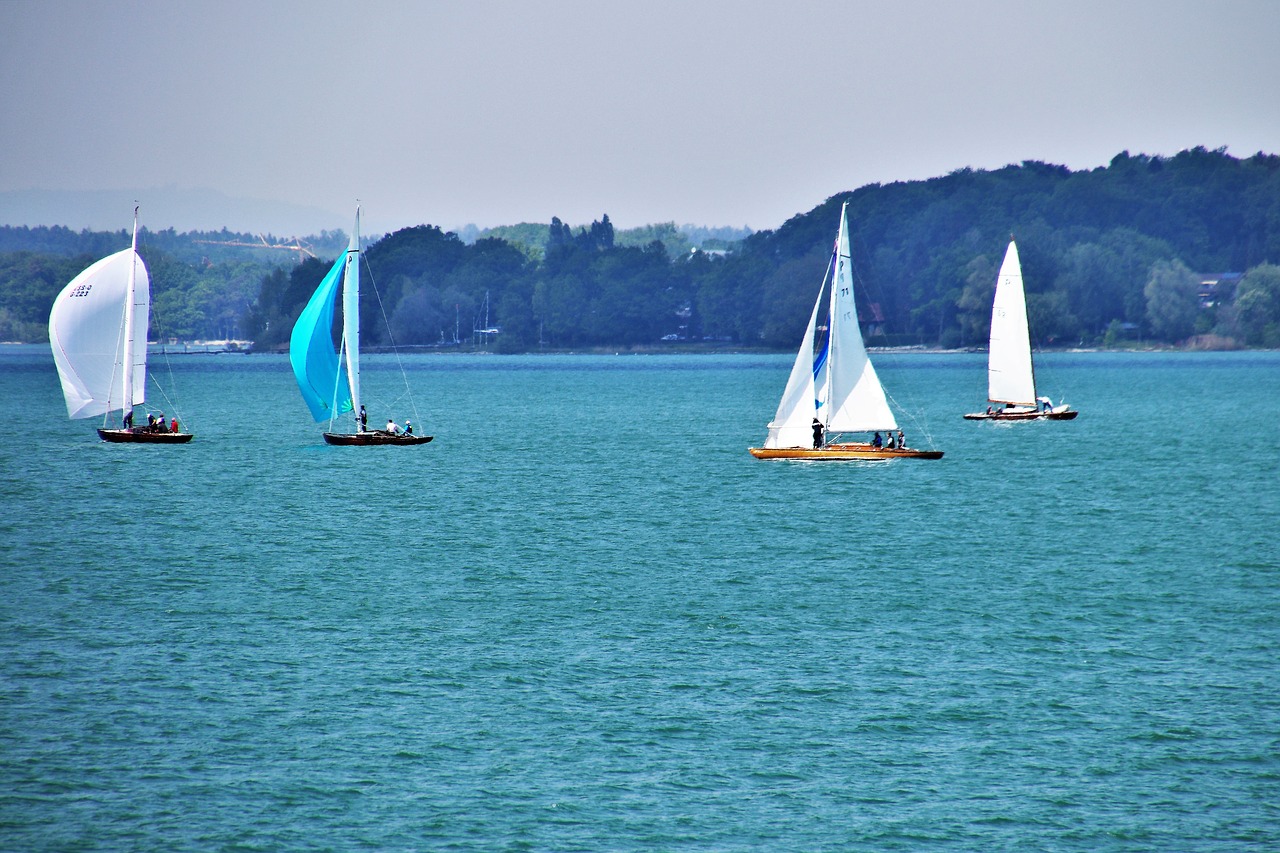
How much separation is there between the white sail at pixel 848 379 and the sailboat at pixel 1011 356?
28503mm

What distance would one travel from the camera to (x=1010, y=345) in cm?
9250

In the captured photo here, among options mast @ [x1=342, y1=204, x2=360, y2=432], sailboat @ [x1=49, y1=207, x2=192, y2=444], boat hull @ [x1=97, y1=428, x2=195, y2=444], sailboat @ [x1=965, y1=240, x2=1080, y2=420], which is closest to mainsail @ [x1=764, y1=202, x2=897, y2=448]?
mast @ [x1=342, y1=204, x2=360, y2=432]

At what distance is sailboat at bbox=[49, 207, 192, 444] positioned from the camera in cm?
7388

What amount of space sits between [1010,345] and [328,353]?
43762mm

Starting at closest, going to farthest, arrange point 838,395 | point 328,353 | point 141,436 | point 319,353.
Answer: point 838,395 < point 319,353 < point 328,353 < point 141,436

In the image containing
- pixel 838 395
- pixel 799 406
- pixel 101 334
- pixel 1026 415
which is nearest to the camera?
pixel 799 406

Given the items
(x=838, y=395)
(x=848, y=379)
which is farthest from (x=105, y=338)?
(x=848, y=379)

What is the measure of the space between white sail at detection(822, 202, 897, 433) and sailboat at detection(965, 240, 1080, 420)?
93.5 feet

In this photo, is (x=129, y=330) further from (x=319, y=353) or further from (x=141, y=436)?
(x=319, y=353)

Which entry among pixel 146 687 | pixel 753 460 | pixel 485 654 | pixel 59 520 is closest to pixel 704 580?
pixel 485 654

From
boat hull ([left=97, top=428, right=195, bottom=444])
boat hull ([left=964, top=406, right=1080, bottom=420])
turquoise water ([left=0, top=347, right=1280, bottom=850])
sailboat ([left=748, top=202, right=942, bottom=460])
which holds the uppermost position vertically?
Answer: sailboat ([left=748, top=202, right=942, bottom=460])

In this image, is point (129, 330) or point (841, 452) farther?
point (129, 330)

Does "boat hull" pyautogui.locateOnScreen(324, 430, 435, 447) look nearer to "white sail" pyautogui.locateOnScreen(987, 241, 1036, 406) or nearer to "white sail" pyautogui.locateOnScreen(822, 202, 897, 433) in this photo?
"white sail" pyautogui.locateOnScreen(822, 202, 897, 433)

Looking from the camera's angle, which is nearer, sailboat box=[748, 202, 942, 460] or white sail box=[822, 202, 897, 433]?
sailboat box=[748, 202, 942, 460]
